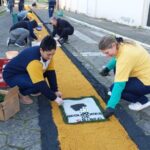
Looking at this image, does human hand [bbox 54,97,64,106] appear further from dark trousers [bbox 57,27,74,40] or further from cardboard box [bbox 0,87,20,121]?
dark trousers [bbox 57,27,74,40]

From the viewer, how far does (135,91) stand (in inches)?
181

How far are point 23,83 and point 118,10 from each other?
1306 centimetres

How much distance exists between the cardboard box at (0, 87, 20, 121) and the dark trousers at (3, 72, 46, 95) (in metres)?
0.26

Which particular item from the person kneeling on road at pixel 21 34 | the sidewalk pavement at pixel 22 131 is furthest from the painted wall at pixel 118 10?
the sidewalk pavement at pixel 22 131

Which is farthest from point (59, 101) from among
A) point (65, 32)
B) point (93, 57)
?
point (65, 32)

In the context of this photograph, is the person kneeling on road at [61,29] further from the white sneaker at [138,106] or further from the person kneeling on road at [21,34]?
the white sneaker at [138,106]

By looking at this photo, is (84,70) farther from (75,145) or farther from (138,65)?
(75,145)

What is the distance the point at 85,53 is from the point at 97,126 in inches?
174

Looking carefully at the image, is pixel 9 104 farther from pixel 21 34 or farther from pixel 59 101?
pixel 21 34

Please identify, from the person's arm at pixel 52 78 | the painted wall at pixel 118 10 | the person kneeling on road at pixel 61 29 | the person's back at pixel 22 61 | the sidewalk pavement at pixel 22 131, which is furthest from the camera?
the painted wall at pixel 118 10

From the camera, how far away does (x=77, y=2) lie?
84.2 feet

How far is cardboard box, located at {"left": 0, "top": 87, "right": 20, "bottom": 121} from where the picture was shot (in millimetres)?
4148

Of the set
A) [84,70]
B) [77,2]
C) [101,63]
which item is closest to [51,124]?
[84,70]

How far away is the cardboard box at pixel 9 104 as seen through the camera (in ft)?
13.6
